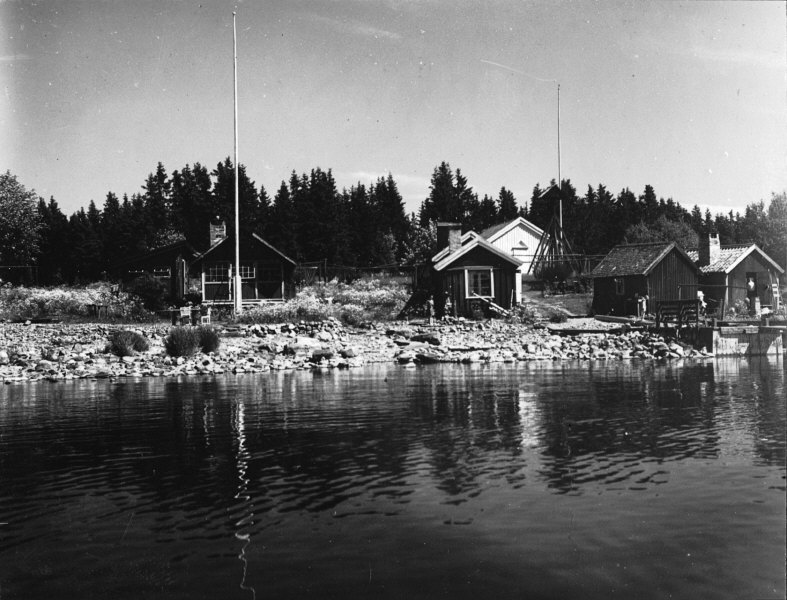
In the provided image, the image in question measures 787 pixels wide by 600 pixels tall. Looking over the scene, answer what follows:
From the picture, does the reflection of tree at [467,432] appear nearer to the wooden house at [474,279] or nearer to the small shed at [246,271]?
the wooden house at [474,279]

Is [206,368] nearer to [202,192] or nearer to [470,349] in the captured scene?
[470,349]

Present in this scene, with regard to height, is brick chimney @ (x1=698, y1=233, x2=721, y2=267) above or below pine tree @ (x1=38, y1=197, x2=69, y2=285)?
below

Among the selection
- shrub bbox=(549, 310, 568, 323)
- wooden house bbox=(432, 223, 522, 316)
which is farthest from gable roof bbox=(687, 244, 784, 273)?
wooden house bbox=(432, 223, 522, 316)

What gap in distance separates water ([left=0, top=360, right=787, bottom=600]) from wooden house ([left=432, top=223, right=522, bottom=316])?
26.5 meters

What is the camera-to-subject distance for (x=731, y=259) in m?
51.1

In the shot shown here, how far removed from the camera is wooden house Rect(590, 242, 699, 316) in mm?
48562

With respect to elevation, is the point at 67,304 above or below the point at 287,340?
above

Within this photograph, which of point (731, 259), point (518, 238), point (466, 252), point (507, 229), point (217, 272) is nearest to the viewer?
point (466, 252)

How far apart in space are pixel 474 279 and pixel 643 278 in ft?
33.0

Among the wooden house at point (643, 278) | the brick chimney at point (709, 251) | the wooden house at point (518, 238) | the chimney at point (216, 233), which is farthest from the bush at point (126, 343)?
the wooden house at point (518, 238)

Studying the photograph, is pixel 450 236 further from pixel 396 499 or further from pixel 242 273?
pixel 396 499

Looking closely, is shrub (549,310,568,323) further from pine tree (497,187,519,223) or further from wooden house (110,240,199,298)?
pine tree (497,187,519,223)

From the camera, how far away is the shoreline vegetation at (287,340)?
105 ft

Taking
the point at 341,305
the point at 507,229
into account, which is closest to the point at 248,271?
the point at 341,305
